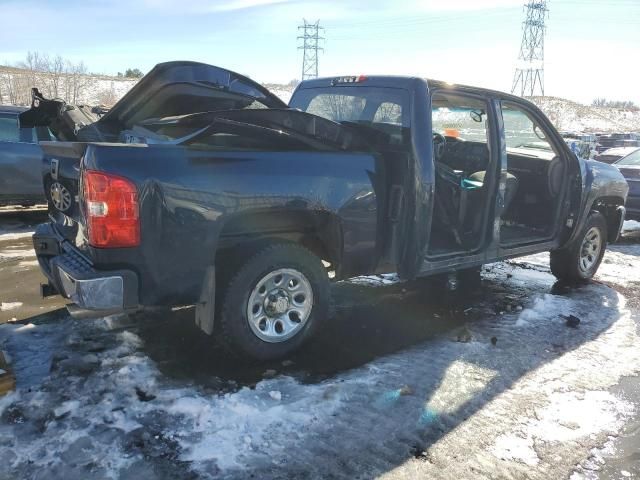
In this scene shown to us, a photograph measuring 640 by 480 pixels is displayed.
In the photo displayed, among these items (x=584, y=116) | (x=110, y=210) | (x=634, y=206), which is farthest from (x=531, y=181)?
(x=584, y=116)

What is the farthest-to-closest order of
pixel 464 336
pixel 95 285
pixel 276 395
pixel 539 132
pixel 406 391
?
pixel 539 132 < pixel 464 336 < pixel 406 391 < pixel 276 395 < pixel 95 285

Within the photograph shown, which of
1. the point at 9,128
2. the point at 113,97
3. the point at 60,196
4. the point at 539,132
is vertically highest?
the point at 113,97

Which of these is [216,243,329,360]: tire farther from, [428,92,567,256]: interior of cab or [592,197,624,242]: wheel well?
[592,197,624,242]: wheel well

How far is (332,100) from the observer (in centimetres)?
486

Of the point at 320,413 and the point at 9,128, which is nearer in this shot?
the point at 320,413

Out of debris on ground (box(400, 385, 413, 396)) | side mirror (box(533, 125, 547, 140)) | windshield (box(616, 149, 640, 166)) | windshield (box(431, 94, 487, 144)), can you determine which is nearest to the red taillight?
debris on ground (box(400, 385, 413, 396))

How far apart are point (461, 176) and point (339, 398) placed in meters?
2.81

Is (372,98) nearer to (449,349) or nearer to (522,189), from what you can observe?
(449,349)

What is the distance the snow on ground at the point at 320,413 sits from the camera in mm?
2643

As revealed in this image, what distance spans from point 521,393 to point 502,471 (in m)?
0.91

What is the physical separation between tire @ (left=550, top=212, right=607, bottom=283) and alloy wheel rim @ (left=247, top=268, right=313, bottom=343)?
3.53m

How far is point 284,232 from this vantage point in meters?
3.78

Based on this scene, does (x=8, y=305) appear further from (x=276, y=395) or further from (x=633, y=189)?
(x=633, y=189)

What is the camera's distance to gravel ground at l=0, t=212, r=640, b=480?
267 centimetres
